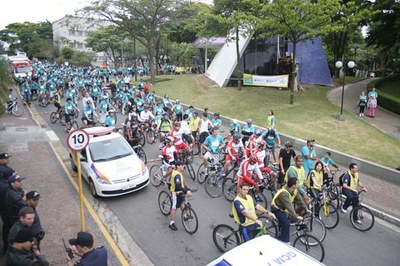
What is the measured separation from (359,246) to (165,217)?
4779mm

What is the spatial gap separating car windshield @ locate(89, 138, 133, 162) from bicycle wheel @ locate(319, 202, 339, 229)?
6071mm

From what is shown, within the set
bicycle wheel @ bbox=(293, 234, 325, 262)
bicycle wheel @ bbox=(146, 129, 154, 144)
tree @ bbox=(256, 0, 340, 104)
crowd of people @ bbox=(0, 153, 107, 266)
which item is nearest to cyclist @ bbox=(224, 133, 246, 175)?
bicycle wheel @ bbox=(293, 234, 325, 262)

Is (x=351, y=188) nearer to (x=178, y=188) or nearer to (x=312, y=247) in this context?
(x=312, y=247)

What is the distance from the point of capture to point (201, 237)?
7.95m

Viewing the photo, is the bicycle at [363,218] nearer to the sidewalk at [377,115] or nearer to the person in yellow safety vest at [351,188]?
the person in yellow safety vest at [351,188]

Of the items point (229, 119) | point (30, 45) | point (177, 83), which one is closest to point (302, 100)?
point (229, 119)

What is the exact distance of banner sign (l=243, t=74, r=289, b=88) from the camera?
77.8 feet

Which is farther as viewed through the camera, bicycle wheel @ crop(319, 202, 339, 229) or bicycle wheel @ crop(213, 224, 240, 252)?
bicycle wheel @ crop(319, 202, 339, 229)

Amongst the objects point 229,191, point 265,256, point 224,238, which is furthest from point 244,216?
point 229,191

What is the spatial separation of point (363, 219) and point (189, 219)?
15.4 ft

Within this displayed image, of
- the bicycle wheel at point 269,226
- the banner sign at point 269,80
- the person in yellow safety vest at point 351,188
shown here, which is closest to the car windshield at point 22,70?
the banner sign at point 269,80

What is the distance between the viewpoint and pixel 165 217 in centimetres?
895

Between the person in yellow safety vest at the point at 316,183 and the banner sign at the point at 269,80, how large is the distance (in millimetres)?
15452

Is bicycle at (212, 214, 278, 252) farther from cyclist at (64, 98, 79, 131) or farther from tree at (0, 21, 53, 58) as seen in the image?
tree at (0, 21, 53, 58)
